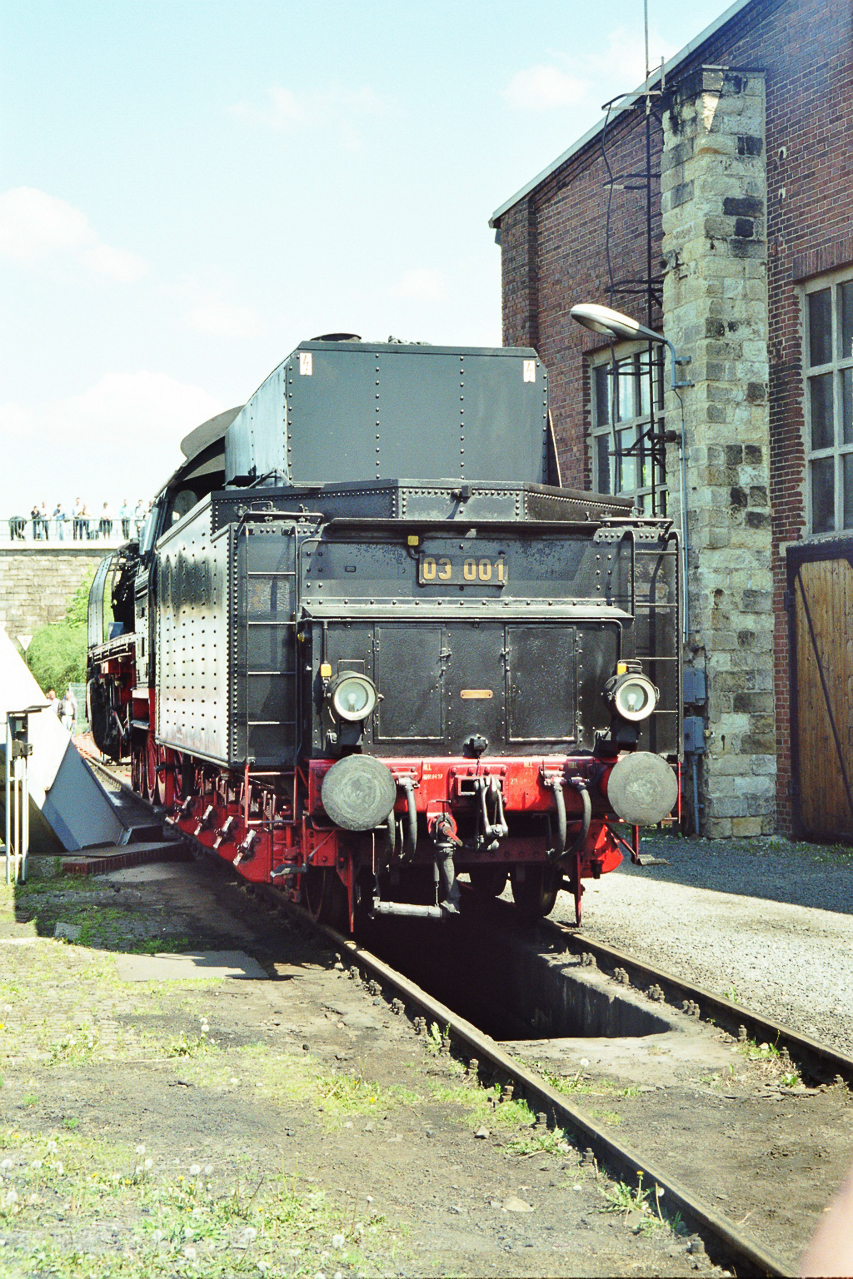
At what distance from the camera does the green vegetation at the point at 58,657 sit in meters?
44.2

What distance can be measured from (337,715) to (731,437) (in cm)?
840

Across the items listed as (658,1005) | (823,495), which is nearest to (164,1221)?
(658,1005)

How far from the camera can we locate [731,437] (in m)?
14.8

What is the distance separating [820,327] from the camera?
14469 mm

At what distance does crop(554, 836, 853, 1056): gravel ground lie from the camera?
25.1 feet

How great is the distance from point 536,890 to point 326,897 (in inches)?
56.6

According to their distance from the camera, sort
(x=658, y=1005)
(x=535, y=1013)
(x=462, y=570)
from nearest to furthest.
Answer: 1. (x=658, y=1005)
2. (x=462, y=570)
3. (x=535, y=1013)

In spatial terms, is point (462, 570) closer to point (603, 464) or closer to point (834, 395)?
point (834, 395)

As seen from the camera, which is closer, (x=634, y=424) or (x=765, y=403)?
(x=765, y=403)

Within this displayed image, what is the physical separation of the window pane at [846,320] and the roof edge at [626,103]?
345 centimetres

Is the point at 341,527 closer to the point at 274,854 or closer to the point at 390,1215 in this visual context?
the point at 274,854

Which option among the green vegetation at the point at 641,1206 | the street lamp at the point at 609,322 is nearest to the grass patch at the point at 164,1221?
the green vegetation at the point at 641,1206

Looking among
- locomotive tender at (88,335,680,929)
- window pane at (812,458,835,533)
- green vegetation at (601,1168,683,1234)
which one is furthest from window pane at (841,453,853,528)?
green vegetation at (601,1168,683,1234)

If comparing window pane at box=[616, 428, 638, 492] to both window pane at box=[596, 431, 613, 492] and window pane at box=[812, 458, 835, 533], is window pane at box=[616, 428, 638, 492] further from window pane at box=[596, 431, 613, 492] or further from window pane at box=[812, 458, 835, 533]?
window pane at box=[812, 458, 835, 533]
